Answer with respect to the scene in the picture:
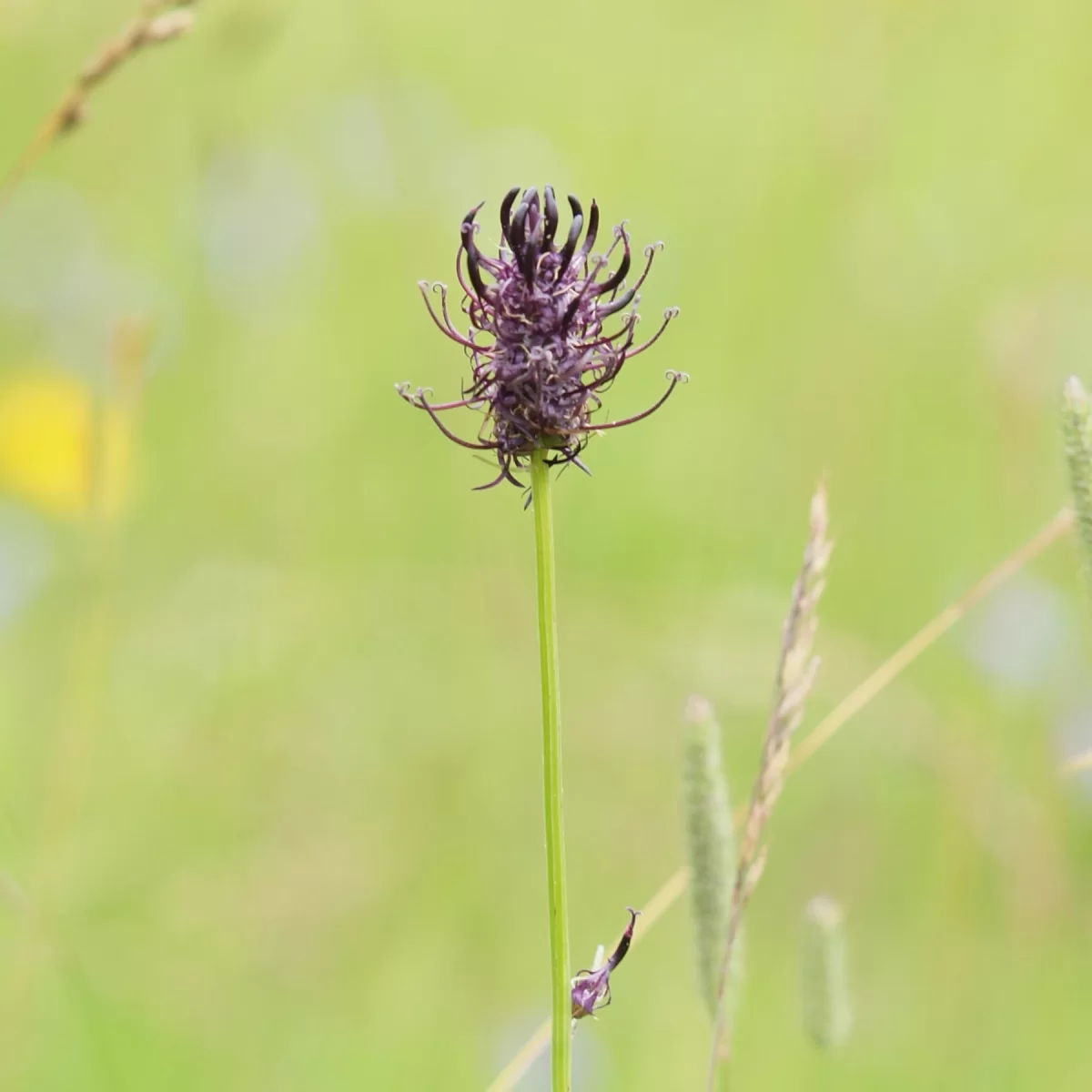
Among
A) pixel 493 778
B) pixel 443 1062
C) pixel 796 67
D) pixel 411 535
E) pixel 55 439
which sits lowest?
pixel 443 1062

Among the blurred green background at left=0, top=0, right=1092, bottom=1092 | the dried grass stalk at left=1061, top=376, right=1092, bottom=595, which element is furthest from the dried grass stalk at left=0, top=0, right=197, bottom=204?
the dried grass stalk at left=1061, top=376, right=1092, bottom=595

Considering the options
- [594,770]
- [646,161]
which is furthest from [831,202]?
[594,770]

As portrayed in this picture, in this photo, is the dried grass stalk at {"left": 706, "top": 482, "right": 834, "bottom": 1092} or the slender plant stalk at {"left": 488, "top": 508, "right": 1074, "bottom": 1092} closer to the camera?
the dried grass stalk at {"left": 706, "top": 482, "right": 834, "bottom": 1092}

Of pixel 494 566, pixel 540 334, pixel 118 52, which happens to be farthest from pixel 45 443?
pixel 540 334

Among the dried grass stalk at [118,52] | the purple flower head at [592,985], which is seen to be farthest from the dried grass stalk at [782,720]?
the dried grass stalk at [118,52]

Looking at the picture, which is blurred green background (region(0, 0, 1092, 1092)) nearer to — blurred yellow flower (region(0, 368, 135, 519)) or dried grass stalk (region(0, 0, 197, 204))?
blurred yellow flower (region(0, 368, 135, 519))

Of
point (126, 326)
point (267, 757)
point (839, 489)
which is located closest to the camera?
point (126, 326)

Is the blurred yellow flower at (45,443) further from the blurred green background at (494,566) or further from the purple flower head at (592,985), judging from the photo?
the purple flower head at (592,985)

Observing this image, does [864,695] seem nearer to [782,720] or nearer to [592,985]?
[782,720]

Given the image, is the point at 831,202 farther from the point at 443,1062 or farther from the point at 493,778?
the point at 443,1062
